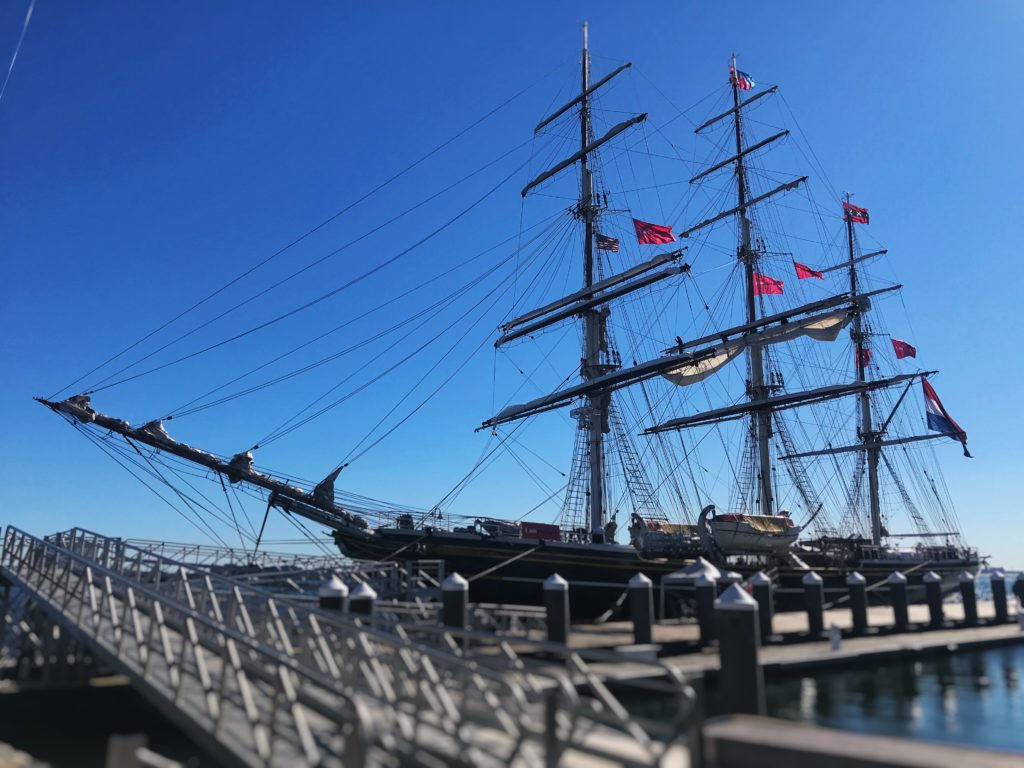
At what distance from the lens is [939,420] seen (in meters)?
37.9

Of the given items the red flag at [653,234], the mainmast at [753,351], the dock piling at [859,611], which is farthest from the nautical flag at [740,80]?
the dock piling at [859,611]

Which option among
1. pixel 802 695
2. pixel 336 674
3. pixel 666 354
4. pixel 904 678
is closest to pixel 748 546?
pixel 666 354

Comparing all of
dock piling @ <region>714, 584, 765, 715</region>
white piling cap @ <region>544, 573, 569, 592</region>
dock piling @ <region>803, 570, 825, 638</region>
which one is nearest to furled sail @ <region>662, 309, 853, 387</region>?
dock piling @ <region>803, 570, 825, 638</region>

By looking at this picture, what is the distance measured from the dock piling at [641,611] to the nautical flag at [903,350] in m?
37.1

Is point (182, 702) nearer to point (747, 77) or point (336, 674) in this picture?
point (336, 674)

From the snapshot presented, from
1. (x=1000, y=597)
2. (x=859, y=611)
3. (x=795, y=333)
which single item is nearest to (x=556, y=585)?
(x=859, y=611)

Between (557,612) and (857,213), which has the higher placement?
(857,213)

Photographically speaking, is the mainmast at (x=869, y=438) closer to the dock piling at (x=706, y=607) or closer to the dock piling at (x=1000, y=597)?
the dock piling at (x=1000, y=597)

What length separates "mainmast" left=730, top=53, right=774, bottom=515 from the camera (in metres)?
43.3

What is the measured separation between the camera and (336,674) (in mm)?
8531

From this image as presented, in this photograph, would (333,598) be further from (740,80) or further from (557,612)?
(740,80)

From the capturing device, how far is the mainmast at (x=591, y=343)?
32.3 m

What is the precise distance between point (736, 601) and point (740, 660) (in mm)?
686

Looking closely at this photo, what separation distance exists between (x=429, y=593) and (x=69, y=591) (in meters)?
9.44
